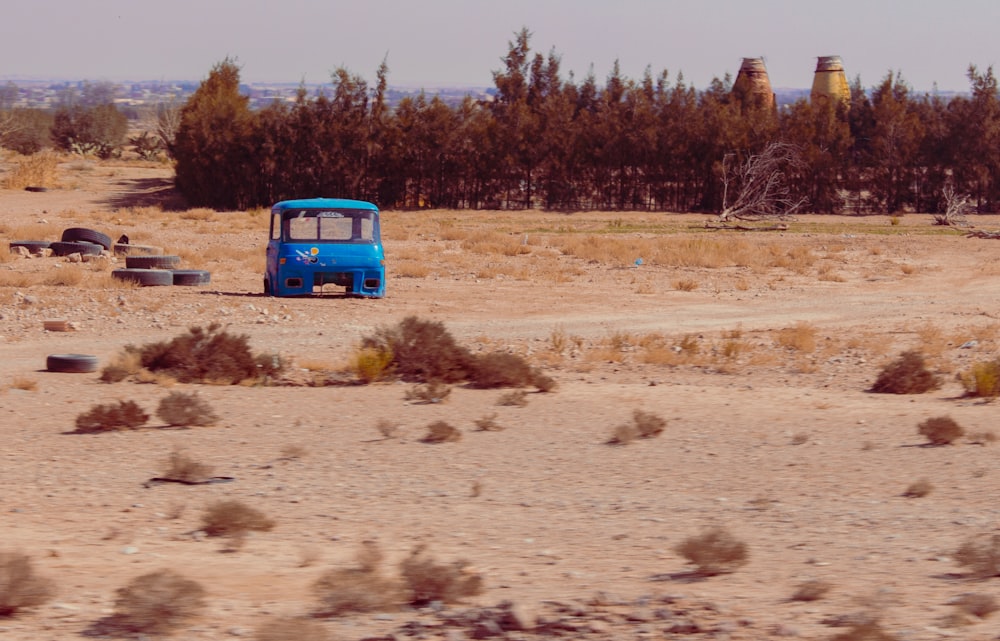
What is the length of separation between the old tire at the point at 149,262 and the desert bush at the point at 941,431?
62.5 ft

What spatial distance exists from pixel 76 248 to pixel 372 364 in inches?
710

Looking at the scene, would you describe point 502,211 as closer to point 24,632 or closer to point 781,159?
point 781,159

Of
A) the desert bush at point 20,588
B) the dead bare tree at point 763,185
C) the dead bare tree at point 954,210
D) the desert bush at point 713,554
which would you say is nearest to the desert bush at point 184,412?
the desert bush at point 20,588

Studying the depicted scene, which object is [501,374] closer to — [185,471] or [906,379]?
[906,379]

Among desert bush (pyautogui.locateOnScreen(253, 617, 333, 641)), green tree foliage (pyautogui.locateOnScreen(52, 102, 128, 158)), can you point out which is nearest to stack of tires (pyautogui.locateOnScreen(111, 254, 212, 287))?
desert bush (pyautogui.locateOnScreen(253, 617, 333, 641))

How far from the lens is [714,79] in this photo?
6341 centimetres

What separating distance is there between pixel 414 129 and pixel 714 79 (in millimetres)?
17819

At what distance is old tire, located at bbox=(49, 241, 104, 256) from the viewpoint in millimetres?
29609

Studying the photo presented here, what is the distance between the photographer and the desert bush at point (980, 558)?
6375 mm

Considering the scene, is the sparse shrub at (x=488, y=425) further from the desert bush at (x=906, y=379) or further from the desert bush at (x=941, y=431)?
the desert bush at (x=906, y=379)

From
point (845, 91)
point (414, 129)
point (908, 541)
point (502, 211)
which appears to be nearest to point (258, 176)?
point (414, 129)

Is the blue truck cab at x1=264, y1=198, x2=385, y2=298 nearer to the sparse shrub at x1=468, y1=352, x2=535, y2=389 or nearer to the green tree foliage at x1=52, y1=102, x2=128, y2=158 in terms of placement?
the sparse shrub at x1=468, y1=352, x2=535, y2=389

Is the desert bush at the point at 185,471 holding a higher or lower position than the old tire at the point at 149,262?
lower

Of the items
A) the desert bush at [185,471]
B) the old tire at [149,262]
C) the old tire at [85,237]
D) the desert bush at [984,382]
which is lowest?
the desert bush at [185,471]
